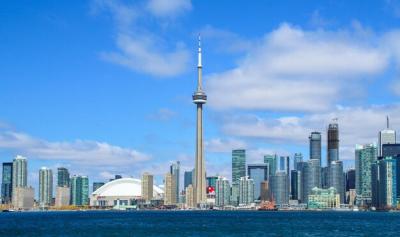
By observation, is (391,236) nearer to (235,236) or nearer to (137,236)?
(235,236)

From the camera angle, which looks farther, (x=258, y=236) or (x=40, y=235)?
(x=40, y=235)

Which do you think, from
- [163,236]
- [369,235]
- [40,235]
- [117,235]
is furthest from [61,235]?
[369,235]

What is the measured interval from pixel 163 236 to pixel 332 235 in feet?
92.2

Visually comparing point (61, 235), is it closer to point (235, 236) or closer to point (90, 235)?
point (90, 235)

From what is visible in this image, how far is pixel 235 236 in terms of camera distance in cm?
11469

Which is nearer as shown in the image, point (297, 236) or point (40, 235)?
point (297, 236)

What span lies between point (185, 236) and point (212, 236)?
4.34 metres

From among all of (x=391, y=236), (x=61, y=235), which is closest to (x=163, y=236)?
(x=61, y=235)

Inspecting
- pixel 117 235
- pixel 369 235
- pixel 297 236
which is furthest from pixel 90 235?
pixel 369 235

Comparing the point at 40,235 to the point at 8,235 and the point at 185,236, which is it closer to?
the point at 8,235

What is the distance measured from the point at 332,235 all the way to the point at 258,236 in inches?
524

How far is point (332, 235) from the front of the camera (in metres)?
119

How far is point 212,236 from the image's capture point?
114438 mm

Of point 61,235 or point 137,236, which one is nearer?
point 137,236
